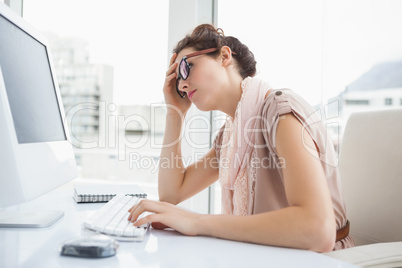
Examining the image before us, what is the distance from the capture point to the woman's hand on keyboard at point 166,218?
0.69m

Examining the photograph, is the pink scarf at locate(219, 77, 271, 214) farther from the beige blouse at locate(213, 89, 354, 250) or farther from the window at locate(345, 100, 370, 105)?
the window at locate(345, 100, 370, 105)

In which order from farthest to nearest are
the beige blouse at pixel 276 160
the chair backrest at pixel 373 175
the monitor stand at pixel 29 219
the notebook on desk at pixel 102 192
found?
1. the notebook on desk at pixel 102 192
2. the chair backrest at pixel 373 175
3. the beige blouse at pixel 276 160
4. the monitor stand at pixel 29 219

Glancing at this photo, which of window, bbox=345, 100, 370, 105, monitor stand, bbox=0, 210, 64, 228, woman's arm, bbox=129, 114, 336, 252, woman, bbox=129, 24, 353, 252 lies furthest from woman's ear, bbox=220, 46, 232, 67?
window, bbox=345, 100, 370, 105

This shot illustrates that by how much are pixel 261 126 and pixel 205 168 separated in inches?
19.9

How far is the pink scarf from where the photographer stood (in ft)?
3.44

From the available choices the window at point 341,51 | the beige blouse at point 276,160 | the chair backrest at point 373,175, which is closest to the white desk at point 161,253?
the beige blouse at point 276,160

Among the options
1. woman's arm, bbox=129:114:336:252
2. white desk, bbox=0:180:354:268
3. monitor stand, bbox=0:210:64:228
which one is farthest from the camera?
monitor stand, bbox=0:210:64:228

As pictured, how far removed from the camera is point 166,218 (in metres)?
0.71

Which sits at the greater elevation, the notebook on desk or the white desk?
the white desk

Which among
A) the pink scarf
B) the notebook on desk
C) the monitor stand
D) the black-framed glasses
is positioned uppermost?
the black-framed glasses

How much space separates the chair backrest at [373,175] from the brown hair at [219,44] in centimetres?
47

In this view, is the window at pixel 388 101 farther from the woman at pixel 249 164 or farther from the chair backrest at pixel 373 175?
the woman at pixel 249 164

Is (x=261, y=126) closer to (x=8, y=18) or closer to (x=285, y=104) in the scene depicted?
(x=285, y=104)

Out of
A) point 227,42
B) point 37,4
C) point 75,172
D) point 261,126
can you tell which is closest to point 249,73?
point 227,42
